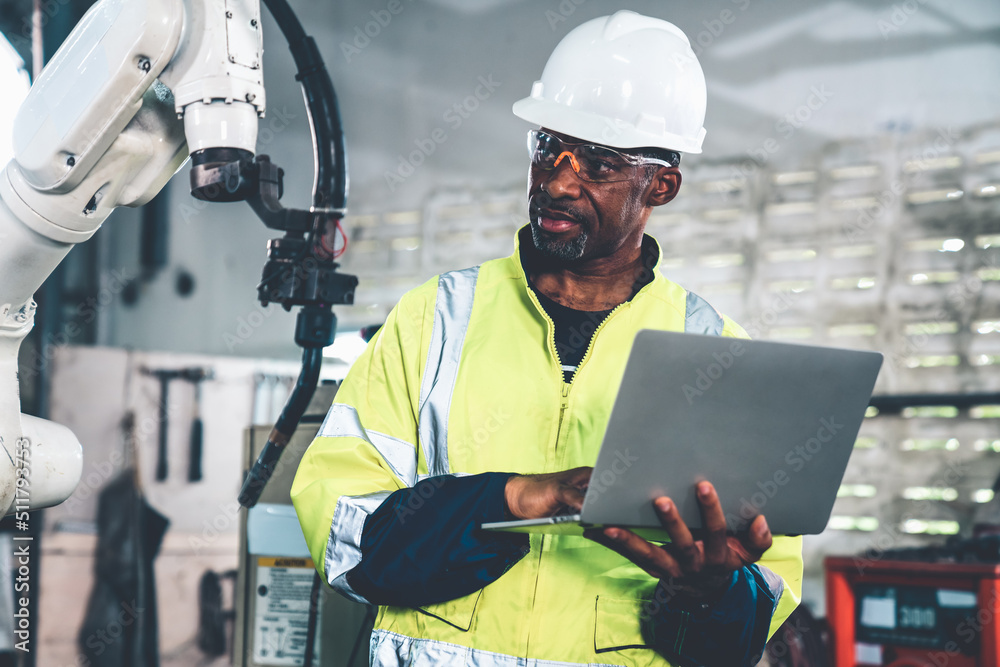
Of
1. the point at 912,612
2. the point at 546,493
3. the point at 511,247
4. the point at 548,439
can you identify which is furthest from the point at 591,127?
the point at 912,612

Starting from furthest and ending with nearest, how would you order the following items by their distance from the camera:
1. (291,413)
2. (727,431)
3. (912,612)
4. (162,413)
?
1. (162,413)
2. (912,612)
3. (291,413)
4. (727,431)

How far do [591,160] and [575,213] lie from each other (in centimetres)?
11

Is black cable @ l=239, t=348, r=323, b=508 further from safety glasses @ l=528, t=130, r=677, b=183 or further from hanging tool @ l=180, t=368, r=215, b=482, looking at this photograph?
hanging tool @ l=180, t=368, r=215, b=482

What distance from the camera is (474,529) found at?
1134mm

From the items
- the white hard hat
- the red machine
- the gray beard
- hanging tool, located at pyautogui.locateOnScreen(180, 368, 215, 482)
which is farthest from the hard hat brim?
hanging tool, located at pyautogui.locateOnScreen(180, 368, 215, 482)

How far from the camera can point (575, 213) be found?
56.7 inches

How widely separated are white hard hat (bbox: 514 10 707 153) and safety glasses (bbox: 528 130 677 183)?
22 mm

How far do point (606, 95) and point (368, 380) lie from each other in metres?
0.68

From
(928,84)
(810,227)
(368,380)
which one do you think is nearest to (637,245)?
(368,380)

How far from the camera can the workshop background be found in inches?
112

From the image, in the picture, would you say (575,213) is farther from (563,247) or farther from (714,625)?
(714,625)

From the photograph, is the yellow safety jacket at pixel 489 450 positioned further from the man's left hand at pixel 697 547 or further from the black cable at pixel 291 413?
the black cable at pixel 291 413

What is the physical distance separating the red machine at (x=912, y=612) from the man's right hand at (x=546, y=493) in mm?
1918

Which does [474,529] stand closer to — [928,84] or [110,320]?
[928,84]
